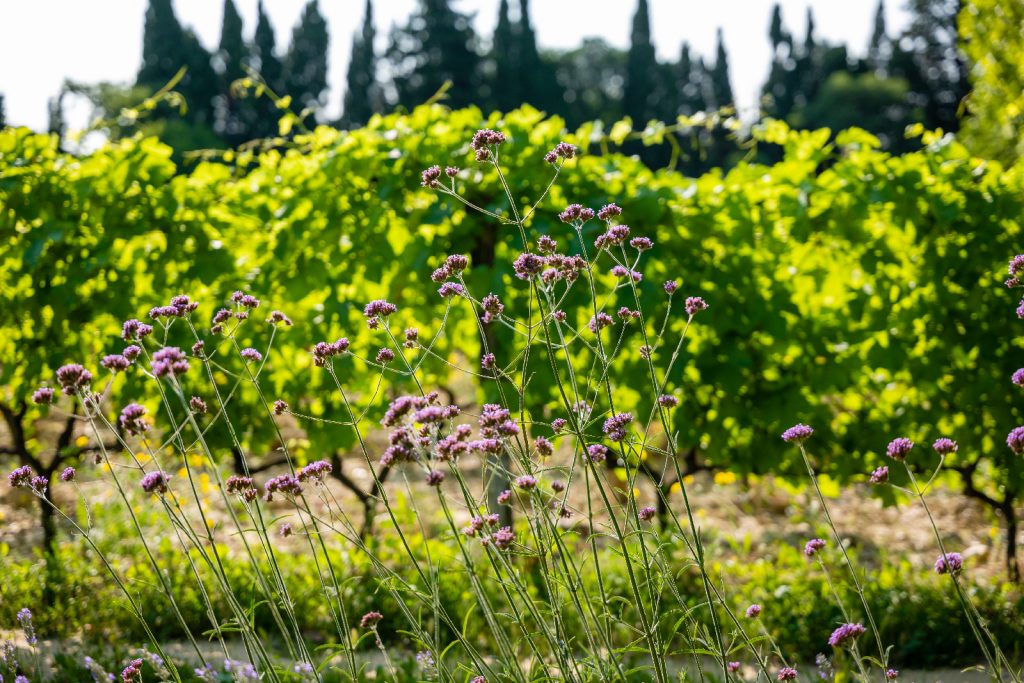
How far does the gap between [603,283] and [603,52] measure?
54.1m

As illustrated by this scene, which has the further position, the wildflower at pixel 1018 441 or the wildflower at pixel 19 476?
the wildflower at pixel 19 476

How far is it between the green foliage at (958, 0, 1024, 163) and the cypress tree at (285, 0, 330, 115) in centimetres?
3378

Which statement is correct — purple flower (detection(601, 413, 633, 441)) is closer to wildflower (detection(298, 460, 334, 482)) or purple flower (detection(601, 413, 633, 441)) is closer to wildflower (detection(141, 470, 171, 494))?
wildflower (detection(298, 460, 334, 482))

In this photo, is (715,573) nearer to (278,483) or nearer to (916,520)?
(916,520)

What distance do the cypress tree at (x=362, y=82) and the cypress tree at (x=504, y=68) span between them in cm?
524

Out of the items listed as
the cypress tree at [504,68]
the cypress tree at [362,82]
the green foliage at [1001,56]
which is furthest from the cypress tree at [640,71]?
the green foliage at [1001,56]

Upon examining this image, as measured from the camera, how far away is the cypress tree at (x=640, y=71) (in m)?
39.9

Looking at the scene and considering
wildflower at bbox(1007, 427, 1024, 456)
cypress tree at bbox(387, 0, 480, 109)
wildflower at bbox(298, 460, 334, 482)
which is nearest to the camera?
wildflower at bbox(1007, 427, 1024, 456)

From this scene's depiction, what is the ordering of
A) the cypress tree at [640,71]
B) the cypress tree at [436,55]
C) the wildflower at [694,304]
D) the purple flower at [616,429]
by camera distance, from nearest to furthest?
the purple flower at [616,429] < the wildflower at [694,304] < the cypress tree at [436,55] < the cypress tree at [640,71]

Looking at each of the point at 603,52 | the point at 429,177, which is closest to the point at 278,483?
the point at 429,177

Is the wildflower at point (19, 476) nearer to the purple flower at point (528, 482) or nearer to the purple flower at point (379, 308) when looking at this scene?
the purple flower at point (379, 308)

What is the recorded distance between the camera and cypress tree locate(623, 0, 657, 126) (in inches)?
1571

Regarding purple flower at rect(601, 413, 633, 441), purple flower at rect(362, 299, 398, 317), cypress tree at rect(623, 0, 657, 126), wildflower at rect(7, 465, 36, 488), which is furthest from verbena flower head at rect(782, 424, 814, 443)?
cypress tree at rect(623, 0, 657, 126)

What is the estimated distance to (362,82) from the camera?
37000mm
